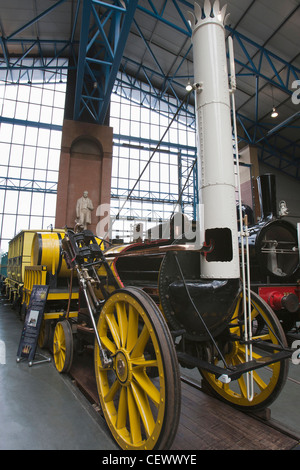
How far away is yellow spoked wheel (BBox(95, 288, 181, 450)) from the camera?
1515 mm

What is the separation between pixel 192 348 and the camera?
2301 mm

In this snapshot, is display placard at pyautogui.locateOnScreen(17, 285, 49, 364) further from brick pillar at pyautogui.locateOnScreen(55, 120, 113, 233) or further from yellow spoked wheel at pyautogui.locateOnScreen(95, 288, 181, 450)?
brick pillar at pyautogui.locateOnScreen(55, 120, 113, 233)

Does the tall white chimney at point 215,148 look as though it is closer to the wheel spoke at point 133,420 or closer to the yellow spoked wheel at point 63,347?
the wheel spoke at point 133,420

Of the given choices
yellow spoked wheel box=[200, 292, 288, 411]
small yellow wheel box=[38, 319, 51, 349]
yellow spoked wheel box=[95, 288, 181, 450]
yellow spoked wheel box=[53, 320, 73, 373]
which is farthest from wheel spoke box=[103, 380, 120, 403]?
small yellow wheel box=[38, 319, 51, 349]

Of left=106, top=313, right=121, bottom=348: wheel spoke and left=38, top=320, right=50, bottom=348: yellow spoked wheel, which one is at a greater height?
left=106, top=313, right=121, bottom=348: wheel spoke

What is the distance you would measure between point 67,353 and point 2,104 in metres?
21.3

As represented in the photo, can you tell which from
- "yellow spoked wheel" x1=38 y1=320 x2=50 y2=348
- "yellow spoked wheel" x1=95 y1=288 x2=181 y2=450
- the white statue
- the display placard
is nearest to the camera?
"yellow spoked wheel" x1=95 y1=288 x2=181 y2=450

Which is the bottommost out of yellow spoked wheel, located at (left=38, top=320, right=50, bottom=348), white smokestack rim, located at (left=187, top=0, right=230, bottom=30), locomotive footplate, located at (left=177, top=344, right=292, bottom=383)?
yellow spoked wheel, located at (left=38, top=320, right=50, bottom=348)

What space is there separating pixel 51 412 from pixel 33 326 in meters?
1.61

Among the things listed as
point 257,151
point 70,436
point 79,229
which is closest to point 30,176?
point 257,151

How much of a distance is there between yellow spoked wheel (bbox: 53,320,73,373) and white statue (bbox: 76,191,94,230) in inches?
371

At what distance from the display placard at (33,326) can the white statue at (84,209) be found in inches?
350
